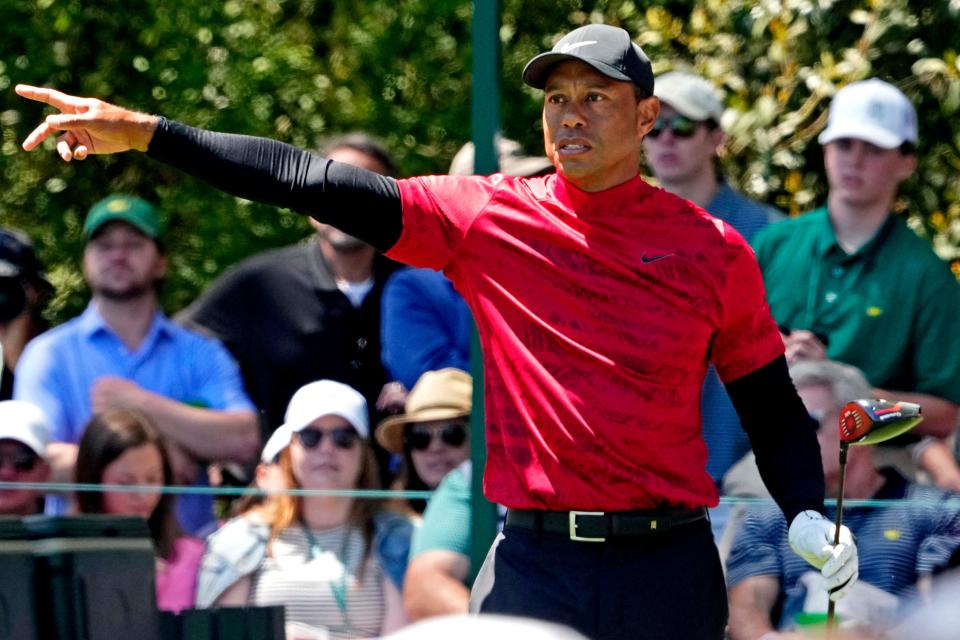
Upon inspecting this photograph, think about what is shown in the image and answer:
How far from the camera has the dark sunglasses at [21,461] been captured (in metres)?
5.99

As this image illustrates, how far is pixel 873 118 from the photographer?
6.27 meters

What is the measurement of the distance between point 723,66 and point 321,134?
218 centimetres

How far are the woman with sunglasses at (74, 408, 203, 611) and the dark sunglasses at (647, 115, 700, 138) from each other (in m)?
1.92

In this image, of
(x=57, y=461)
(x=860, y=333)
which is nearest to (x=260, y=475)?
(x=57, y=461)

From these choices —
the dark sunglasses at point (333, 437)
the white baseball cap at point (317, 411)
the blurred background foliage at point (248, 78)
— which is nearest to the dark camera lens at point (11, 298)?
the white baseball cap at point (317, 411)

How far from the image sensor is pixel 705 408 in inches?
236

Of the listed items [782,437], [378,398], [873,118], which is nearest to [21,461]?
[378,398]

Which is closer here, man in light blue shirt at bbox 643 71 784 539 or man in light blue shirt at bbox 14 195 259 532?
man in light blue shirt at bbox 14 195 259 532

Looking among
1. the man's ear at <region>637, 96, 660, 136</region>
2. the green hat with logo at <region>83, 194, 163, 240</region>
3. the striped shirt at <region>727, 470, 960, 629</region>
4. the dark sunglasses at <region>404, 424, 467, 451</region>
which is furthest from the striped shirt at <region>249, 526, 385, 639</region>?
the man's ear at <region>637, 96, 660, 136</region>

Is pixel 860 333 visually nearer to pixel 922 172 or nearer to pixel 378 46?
pixel 922 172

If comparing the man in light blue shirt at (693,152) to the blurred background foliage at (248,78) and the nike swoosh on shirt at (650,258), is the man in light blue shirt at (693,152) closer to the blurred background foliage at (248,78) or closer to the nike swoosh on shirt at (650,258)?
the blurred background foliage at (248,78)

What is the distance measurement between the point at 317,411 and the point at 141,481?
1.90 feet

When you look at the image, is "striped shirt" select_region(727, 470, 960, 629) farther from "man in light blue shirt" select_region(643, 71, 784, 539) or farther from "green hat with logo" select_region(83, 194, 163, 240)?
"green hat with logo" select_region(83, 194, 163, 240)

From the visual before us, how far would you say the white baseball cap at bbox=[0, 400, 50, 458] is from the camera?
5992 mm
